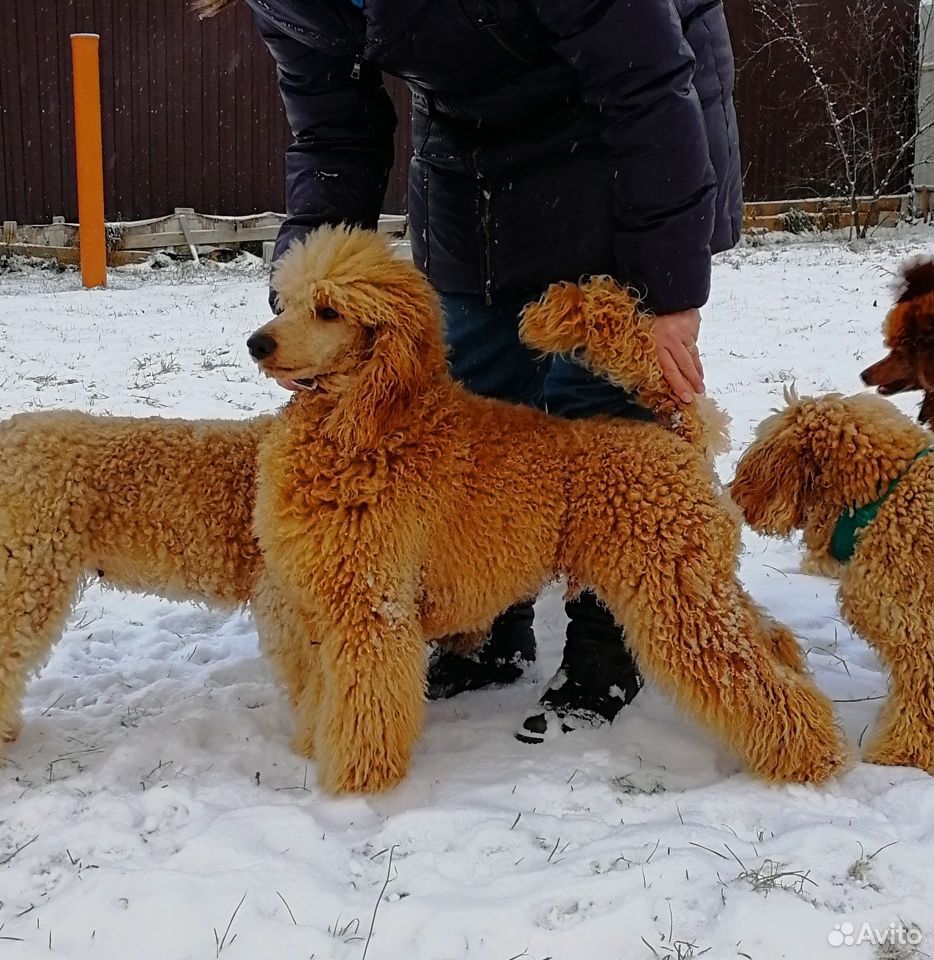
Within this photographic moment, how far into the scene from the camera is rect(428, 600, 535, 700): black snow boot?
125 inches

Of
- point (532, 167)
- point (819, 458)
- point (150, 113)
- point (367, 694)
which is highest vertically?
point (150, 113)

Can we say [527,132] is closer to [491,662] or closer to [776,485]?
[776,485]

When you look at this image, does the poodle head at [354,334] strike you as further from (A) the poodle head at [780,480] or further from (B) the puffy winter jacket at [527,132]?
(A) the poodle head at [780,480]

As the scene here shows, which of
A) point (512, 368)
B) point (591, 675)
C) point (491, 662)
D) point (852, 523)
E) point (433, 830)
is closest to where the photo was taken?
point (433, 830)

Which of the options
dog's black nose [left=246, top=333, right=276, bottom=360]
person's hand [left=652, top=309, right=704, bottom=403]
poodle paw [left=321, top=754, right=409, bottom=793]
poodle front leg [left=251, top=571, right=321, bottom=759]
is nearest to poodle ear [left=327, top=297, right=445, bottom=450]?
dog's black nose [left=246, top=333, right=276, bottom=360]

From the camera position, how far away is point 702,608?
2.47 meters

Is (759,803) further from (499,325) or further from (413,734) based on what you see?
(499,325)

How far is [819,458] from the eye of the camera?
279cm

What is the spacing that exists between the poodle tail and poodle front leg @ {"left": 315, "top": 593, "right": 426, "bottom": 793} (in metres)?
0.79

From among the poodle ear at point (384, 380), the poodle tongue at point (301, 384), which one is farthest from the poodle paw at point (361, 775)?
the poodle tongue at point (301, 384)

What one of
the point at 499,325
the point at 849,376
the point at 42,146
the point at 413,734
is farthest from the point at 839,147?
the point at 413,734

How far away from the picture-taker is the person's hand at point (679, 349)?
2469mm

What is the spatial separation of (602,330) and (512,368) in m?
0.64

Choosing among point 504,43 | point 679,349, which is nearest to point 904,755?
point 679,349
